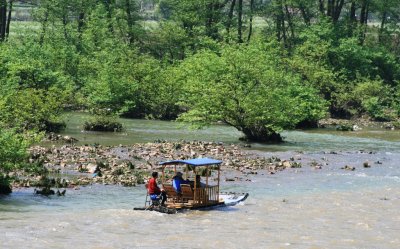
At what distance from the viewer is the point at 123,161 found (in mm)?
35844

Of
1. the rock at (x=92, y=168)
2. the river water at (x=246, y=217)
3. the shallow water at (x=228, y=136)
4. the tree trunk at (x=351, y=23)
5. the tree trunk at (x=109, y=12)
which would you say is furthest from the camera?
the tree trunk at (x=109, y=12)

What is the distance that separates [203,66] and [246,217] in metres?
30.0

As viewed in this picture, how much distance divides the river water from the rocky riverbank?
111 cm

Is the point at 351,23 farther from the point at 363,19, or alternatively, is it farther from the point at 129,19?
the point at 129,19

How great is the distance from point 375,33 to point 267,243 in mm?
70490

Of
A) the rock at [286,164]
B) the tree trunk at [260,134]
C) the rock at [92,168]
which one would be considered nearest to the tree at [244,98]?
the tree trunk at [260,134]

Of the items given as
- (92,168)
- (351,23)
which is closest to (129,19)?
(351,23)

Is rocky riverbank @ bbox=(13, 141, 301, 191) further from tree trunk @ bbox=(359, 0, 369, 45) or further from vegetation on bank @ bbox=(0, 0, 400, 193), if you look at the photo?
tree trunk @ bbox=(359, 0, 369, 45)

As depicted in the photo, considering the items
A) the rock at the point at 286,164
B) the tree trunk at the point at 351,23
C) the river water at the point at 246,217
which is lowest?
the river water at the point at 246,217

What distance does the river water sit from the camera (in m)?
22.0

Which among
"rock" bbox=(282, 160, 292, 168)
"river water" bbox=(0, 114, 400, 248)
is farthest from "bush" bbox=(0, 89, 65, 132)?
"river water" bbox=(0, 114, 400, 248)

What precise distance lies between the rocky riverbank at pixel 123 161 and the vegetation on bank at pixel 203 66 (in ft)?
7.90

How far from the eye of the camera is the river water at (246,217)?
21953 millimetres

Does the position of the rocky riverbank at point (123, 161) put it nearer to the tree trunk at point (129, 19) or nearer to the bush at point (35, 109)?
the bush at point (35, 109)
